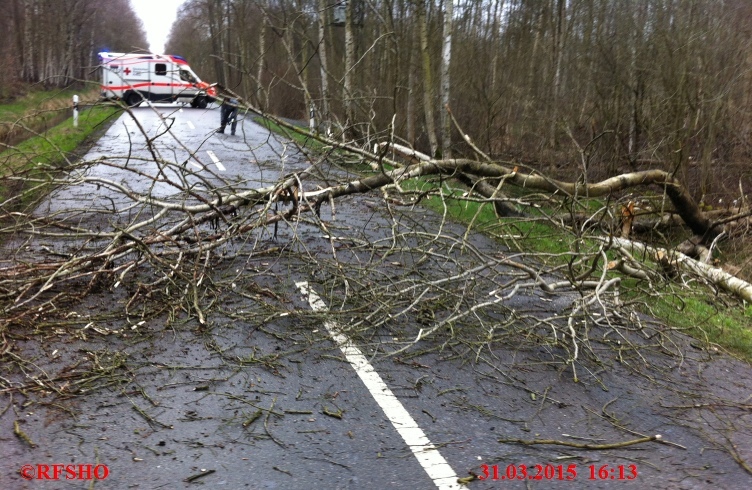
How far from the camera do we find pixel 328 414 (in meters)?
4.57

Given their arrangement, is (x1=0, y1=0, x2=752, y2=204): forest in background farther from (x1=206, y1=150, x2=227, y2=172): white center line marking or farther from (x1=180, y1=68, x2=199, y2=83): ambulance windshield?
(x1=206, y1=150, x2=227, y2=172): white center line marking

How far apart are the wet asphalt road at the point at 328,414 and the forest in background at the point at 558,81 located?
3098mm

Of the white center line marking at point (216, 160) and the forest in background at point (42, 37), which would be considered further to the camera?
the forest in background at point (42, 37)

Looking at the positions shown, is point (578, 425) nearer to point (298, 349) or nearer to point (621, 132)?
point (298, 349)

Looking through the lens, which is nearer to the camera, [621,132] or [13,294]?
[13,294]

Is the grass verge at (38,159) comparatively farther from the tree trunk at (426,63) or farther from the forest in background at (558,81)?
the tree trunk at (426,63)

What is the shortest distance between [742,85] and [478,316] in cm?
1051

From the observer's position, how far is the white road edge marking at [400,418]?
3.89m

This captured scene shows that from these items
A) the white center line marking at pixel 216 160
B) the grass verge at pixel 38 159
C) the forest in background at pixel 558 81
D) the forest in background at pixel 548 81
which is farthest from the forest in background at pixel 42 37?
the white center line marking at pixel 216 160

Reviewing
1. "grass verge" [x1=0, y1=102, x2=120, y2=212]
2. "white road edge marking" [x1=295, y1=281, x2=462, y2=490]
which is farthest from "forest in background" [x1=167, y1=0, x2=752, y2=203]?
"white road edge marking" [x1=295, y1=281, x2=462, y2=490]

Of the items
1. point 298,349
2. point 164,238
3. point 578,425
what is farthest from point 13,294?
point 578,425

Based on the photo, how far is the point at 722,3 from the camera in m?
14.5
